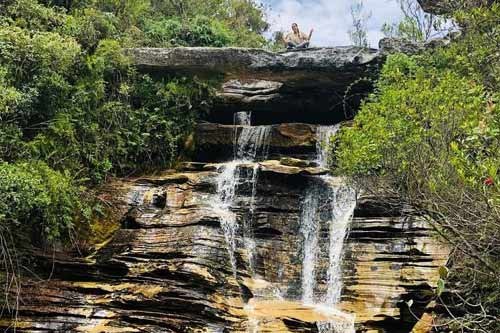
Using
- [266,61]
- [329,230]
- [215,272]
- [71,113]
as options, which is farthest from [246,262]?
[266,61]

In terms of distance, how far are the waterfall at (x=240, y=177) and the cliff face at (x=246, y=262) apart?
30mm

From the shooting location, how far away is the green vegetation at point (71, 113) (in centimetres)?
979

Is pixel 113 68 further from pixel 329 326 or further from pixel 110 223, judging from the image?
pixel 329 326

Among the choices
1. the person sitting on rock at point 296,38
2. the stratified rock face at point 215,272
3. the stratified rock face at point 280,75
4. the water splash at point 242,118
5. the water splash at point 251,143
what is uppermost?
the person sitting on rock at point 296,38

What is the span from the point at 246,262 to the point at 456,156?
16.8 ft

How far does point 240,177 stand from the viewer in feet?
39.8

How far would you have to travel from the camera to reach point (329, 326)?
8.98 metres

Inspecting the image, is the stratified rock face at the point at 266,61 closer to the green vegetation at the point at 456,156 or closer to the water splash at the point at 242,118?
the water splash at the point at 242,118

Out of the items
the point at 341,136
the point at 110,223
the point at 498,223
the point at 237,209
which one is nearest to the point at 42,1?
the point at 110,223

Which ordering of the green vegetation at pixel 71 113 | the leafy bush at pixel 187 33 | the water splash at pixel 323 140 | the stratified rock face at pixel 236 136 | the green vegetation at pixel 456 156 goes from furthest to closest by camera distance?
1. the leafy bush at pixel 187 33
2. the stratified rock face at pixel 236 136
3. the water splash at pixel 323 140
4. the green vegetation at pixel 71 113
5. the green vegetation at pixel 456 156

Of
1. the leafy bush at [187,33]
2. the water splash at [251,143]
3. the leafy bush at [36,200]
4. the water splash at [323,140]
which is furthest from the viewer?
the leafy bush at [187,33]

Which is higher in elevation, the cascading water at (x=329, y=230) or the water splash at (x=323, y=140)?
the water splash at (x=323, y=140)

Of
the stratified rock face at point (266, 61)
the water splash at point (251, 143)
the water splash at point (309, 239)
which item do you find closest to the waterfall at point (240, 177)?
the water splash at point (251, 143)

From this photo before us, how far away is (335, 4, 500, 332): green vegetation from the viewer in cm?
627
